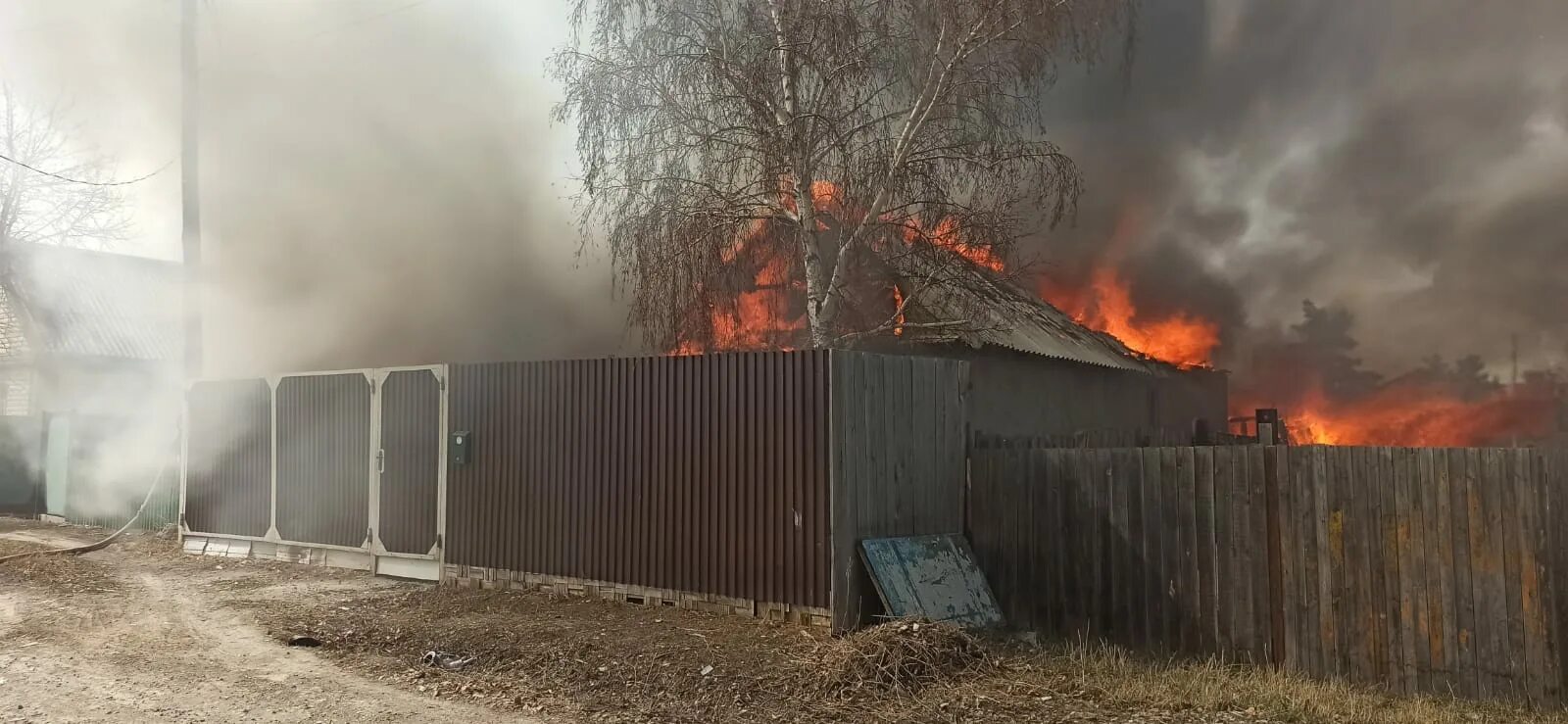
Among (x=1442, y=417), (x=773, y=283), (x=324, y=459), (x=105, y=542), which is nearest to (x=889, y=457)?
(x=773, y=283)

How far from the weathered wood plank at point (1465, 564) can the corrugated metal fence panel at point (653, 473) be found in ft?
13.6

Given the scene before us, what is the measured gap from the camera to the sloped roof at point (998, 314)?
13.8 m

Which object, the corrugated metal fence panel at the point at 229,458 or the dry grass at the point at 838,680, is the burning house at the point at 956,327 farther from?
the dry grass at the point at 838,680

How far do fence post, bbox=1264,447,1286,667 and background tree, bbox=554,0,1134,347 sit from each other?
6515 millimetres

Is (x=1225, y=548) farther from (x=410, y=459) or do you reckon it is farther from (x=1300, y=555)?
(x=410, y=459)

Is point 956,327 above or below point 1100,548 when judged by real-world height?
above

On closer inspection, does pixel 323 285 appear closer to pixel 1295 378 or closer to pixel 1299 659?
pixel 1299 659

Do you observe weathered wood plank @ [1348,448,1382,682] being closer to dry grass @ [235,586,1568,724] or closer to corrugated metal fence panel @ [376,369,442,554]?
dry grass @ [235,586,1568,724]

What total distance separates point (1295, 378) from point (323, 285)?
68.2 ft

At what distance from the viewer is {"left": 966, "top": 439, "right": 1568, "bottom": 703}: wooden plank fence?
6.32 m

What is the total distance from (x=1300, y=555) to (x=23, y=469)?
21.0 meters

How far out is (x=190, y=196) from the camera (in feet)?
49.4

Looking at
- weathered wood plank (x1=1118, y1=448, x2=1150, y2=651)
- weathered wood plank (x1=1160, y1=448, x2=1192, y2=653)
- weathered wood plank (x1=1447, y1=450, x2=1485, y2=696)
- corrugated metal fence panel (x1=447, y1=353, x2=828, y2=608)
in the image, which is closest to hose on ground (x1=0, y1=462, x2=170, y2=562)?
corrugated metal fence panel (x1=447, y1=353, x2=828, y2=608)

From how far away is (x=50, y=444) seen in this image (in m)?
18.1
